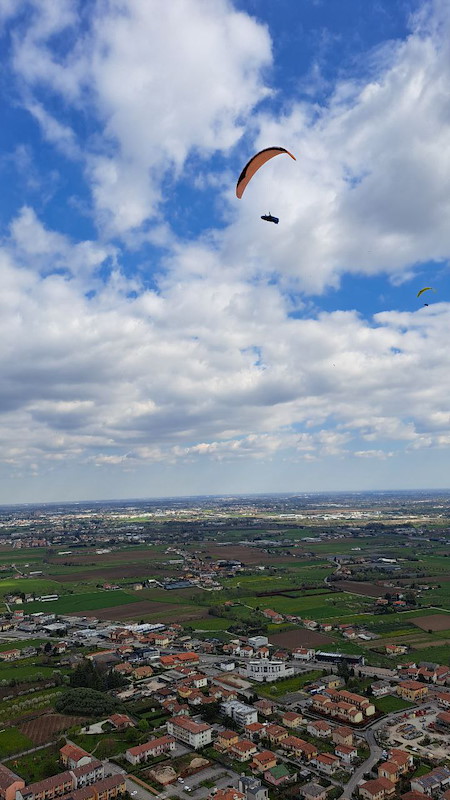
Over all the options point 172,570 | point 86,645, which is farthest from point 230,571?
point 86,645

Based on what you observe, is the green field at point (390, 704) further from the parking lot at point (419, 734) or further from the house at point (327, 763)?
the house at point (327, 763)

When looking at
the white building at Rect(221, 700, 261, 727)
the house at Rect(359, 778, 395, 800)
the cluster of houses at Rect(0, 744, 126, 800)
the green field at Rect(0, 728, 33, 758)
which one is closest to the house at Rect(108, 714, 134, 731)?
the green field at Rect(0, 728, 33, 758)

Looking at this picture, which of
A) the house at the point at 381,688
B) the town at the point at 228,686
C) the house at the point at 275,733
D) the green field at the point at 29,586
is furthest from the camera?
the green field at the point at 29,586

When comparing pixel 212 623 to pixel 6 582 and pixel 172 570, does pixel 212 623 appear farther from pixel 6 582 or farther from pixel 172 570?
pixel 6 582

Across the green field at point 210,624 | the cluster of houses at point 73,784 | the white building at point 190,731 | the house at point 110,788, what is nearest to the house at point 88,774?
the cluster of houses at point 73,784

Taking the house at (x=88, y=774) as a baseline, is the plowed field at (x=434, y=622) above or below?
below

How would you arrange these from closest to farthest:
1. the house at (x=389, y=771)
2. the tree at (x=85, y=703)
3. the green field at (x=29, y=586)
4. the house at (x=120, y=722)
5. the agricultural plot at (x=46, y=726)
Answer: the house at (x=389, y=771) → the agricultural plot at (x=46, y=726) → the house at (x=120, y=722) → the tree at (x=85, y=703) → the green field at (x=29, y=586)

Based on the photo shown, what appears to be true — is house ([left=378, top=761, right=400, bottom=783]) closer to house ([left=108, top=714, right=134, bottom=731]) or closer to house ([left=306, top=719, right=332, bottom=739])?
house ([left=306, top=719, right=332, bottom=739])
